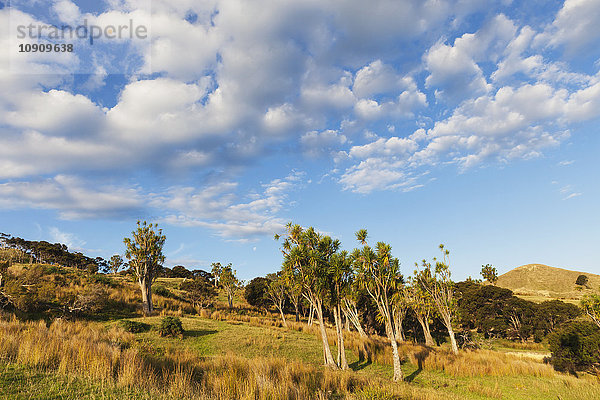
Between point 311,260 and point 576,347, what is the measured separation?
21737 mm

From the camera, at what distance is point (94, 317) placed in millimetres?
25219

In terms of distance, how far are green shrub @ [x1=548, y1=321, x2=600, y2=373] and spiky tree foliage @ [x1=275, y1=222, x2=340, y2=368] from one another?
743 inches

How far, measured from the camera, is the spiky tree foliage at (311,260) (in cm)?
1927

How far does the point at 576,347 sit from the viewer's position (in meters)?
21.1

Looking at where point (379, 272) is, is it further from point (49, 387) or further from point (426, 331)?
point (426, 331)

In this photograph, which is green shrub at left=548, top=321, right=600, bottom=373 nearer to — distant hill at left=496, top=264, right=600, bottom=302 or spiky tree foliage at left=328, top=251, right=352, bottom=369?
spiky tree foliage at left=328, top=251, right=352, bottom=369

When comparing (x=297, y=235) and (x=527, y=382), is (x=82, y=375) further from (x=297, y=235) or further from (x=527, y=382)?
(x=527, y=382)

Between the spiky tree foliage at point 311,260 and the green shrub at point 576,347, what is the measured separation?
18861 mm

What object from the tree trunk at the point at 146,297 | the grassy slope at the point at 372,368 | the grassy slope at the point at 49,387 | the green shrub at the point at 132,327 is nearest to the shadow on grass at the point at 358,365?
the grassy slope at the point at 372,368

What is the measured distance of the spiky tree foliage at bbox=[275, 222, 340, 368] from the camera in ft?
63.2

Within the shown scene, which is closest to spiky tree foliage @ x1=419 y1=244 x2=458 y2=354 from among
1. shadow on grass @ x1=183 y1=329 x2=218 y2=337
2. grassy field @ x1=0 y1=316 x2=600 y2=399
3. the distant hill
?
grassy field @ x1=0 y1=316 x2=600 y2=399

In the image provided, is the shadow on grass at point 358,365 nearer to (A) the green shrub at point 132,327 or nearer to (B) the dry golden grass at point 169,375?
(B) the dry golden grass at point 169,375

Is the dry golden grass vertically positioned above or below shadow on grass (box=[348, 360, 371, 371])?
above

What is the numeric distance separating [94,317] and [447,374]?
97.8 ft
